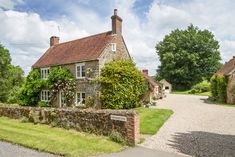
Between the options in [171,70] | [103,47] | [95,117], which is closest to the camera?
[95,117]

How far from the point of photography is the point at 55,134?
14.8 meters

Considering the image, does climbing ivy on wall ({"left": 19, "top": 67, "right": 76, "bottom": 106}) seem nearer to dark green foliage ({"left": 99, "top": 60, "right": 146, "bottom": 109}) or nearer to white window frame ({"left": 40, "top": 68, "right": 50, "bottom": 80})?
white window frame ({"left": 40, "top": 68, "right": 50, "bottom": 80})

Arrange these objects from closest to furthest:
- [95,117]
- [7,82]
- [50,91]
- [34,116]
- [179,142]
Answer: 1. [179,142]
2. [95,117]
3. [34,116]
4. [50,91]
5. [7,82]

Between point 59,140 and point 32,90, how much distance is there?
23.0 meters

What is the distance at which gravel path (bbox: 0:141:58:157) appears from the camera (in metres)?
11.1

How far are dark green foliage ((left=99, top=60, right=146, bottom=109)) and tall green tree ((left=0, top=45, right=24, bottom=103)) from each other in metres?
24.7

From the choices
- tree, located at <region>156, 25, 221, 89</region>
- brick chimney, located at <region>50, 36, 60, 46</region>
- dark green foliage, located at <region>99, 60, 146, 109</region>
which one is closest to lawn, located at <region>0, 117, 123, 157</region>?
dark green foliage, located at <region>99, 60, 146, 109</region>

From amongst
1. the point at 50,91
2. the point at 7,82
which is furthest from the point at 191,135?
the point at 7,82

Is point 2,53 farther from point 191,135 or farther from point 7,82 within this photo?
point 191,135

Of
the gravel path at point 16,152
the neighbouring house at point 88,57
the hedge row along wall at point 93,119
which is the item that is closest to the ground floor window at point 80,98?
the neighbouring house at point 88,57

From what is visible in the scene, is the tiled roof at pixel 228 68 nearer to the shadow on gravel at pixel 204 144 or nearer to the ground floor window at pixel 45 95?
the shadow on gravel at pixel 204 144

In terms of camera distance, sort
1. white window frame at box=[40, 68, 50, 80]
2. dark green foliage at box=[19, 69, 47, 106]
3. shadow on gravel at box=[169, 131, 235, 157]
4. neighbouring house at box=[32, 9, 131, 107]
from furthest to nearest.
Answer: white window frame at box=[40, 68, 50, 80] < dark green foliage at box=[19, 69, 47, 106] < neighbouring house at box=[32, 9, 131, 107] < shadow on gravel at box=[169, 131, 235, 157]

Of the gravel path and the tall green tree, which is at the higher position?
the tall green tree

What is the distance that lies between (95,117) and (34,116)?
6.33 m
